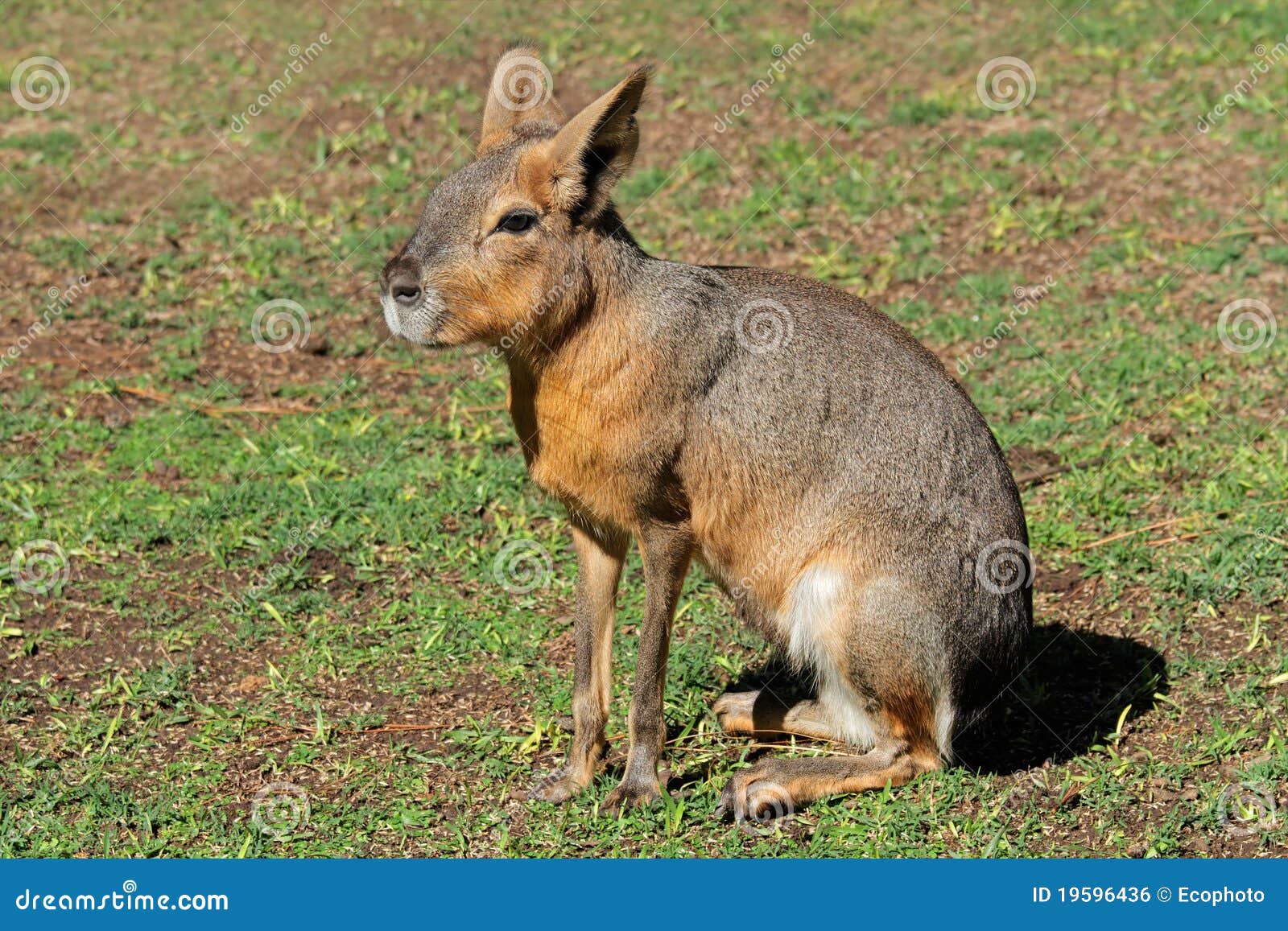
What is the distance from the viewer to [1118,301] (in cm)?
716

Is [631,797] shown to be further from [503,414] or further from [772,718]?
[503,414]

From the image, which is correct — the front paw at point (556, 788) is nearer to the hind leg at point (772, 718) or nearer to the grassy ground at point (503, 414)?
the grassy ground at point (503, 414)

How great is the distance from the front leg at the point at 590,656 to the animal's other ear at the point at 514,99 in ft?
4.01

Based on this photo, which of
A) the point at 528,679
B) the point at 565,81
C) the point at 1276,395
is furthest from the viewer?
the point at 565,81

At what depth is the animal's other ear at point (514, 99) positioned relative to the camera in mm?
4512

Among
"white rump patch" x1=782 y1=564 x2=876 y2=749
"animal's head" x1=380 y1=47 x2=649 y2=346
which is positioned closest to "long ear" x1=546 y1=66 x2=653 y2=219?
"animal's head" x1=380 y1=47 x2=649 y2=346

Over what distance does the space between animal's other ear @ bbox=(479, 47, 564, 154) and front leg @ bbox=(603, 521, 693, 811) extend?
1.29 meters

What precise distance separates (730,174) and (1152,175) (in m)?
2.31

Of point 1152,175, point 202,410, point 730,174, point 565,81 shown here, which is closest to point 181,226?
point 202,410

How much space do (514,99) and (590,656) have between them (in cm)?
173

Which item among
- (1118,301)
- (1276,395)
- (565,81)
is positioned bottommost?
(1276,395)

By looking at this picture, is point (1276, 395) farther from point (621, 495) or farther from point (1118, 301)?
point (621, 495)

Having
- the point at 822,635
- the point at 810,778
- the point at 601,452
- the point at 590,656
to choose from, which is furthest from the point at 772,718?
the point at 601,452

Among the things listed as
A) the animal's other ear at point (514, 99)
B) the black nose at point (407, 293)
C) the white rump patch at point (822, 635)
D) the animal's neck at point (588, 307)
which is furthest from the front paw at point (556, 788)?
the animal's other ear at point (514, 99)
